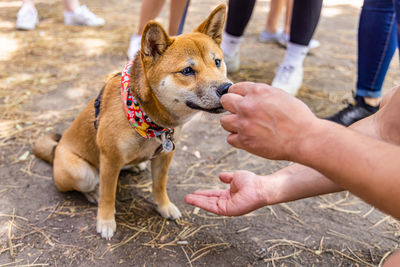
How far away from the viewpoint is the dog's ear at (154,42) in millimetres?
1826

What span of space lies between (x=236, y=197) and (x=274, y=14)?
4.46 meters

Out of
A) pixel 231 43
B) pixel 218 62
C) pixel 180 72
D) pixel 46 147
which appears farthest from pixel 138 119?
pixel 231 43

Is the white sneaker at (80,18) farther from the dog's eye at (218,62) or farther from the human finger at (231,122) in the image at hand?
the human finger at (231,122)

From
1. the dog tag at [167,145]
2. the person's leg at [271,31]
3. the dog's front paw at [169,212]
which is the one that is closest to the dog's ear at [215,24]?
the dog tag at [167,145]

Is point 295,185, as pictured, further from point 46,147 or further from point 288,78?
point 288,78

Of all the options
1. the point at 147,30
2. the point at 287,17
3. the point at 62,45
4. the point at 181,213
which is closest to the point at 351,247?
the point at 181,213

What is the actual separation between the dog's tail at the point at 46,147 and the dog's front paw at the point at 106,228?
80 cm

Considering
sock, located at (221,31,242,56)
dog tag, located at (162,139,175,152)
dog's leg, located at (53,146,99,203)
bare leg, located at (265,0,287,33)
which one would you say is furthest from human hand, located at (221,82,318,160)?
bare leg, located at (265,0,287,33)

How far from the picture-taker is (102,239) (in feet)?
6.98

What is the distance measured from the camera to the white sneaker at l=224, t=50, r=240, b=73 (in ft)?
14.1

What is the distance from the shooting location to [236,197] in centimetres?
175

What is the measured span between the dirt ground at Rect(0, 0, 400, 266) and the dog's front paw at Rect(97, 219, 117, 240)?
3 centimetres

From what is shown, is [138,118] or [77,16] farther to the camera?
[77,16]

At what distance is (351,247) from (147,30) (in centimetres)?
178
